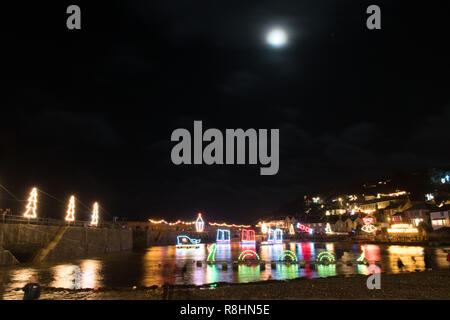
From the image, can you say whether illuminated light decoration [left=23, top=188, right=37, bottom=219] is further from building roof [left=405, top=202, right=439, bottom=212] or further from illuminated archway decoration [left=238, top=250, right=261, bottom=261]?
building roof [left=405, top=202, right=439, bottom=212]

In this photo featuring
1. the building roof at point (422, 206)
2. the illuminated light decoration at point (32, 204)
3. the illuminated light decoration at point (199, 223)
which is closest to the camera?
the illuminated light decoration at point (32, 204)

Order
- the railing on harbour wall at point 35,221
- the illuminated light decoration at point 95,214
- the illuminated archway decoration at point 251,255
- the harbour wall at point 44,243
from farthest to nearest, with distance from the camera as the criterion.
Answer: the illuminated light decoration at point 95,214 < the illuminated archway decoration at point 251,255 < the railing on harbour wall at point 35,221 < the harbour wall at point 44,243

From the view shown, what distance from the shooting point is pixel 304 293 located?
14.7 metres

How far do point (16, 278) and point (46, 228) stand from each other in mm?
15976

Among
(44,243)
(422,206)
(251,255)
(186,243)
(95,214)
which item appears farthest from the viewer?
(186,243)

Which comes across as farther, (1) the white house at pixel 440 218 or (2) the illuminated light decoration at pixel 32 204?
(1) the white house at pixel 440 218

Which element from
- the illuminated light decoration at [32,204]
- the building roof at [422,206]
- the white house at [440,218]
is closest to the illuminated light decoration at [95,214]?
the illuminated light decoration at [32,204]

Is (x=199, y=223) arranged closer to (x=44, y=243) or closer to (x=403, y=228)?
(x=403, y=228)

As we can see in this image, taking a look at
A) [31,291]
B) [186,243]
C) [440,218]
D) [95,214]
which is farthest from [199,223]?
[31,291]

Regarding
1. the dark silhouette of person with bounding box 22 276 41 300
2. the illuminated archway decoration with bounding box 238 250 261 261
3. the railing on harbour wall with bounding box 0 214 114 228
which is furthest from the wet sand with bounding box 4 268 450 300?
the railing on harbour wall with bounding box 0 214 114 228

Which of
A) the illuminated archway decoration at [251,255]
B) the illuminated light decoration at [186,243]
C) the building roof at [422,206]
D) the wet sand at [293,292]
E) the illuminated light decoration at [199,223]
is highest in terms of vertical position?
the building roof at [422,206]

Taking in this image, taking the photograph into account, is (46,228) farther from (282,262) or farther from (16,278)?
(282,262)

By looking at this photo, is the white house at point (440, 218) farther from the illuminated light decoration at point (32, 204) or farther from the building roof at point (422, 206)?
the illuminated light decoration at point (32, 204)
